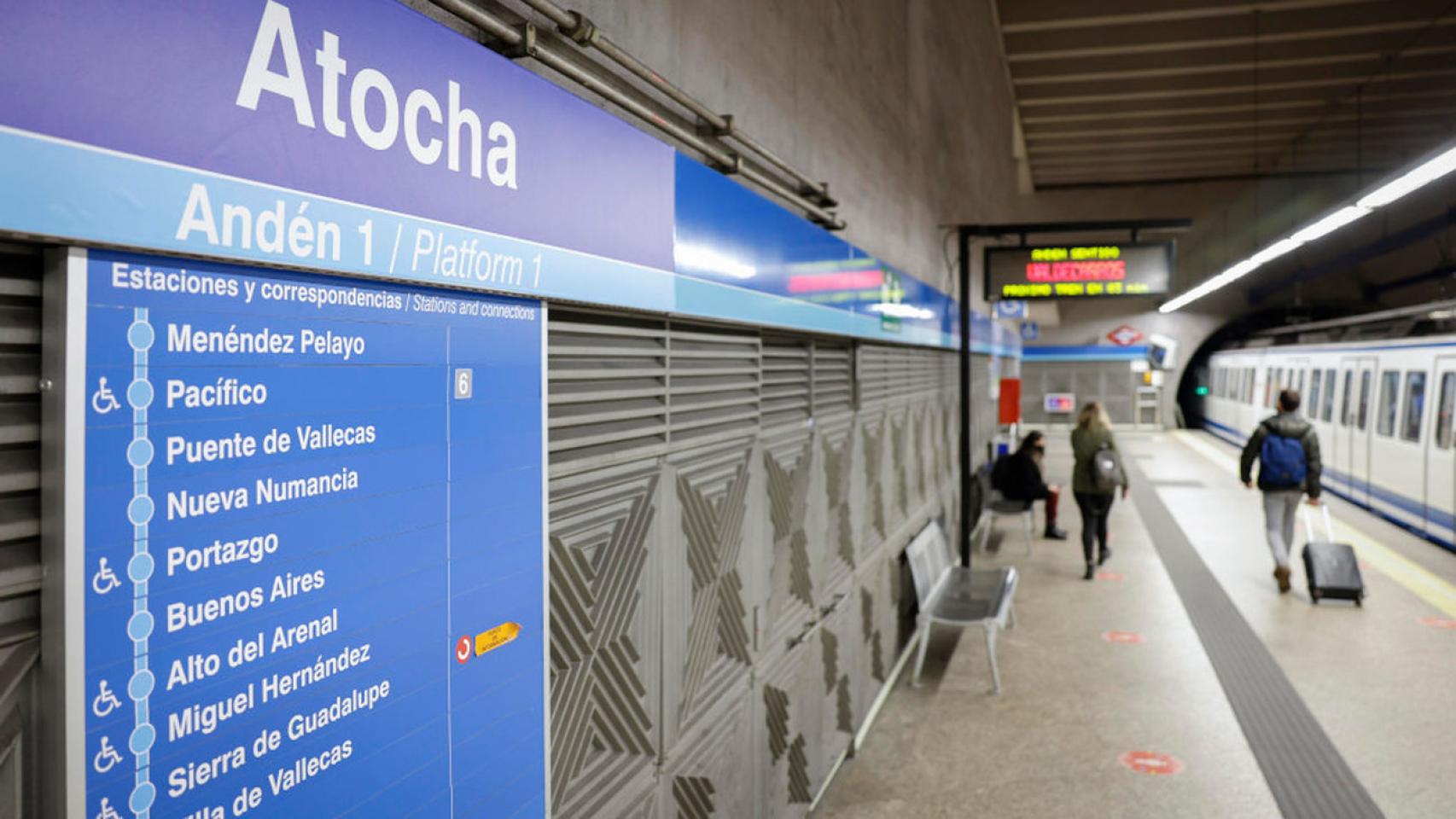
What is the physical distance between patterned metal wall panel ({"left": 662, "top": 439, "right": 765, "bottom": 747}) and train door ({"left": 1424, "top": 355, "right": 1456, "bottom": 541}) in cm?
942

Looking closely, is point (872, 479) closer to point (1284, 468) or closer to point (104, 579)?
point (1284, 468)

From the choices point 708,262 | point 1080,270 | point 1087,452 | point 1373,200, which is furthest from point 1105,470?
point 708,262

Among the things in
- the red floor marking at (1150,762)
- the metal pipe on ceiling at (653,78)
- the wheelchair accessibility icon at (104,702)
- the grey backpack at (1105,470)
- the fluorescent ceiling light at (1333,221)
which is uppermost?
the fluorescent ceiling light at (1333,221)

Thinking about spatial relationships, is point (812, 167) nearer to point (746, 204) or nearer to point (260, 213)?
point (746, 204)

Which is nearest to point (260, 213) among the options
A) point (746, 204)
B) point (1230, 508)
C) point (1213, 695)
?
point (746, 204)

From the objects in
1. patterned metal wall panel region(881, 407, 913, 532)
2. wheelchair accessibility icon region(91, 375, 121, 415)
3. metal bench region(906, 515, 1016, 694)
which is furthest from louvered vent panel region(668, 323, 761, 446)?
metal bench region(906, 515, 1016, 694)

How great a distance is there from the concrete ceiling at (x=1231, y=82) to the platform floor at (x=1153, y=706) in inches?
224

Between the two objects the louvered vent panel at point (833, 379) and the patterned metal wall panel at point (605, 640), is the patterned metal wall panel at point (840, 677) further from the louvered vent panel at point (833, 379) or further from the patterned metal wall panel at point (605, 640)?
the patterned metal wall panel at point (605, 640)

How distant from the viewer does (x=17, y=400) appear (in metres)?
1.12

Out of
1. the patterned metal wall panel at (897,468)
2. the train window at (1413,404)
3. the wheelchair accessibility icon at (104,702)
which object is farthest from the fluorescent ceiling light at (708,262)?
the train window at (1413,404)

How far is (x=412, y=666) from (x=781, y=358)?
2545 mm

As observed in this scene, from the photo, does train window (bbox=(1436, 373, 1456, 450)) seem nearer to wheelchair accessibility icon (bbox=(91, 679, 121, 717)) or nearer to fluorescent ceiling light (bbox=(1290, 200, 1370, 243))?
fluorescent ceiling light (bbox=(1290, 200, 1370, 243))

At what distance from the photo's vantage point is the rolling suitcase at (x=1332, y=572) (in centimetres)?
770

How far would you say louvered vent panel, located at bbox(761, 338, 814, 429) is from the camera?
3.82 metres
